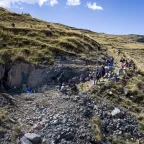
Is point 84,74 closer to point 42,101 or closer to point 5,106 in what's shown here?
point 42,101

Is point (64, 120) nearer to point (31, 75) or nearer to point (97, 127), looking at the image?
point (97, 127)

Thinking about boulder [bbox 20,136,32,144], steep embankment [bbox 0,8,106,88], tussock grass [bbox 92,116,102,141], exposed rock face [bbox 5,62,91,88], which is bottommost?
boulder [bbox 20,136,32,144]

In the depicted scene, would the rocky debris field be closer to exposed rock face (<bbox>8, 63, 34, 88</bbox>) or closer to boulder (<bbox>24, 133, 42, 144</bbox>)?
boulder (<bbox>24, 133, 42, 144</bbox>)

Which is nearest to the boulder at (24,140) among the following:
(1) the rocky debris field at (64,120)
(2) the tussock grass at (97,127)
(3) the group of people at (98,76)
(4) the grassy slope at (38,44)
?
(1) the rocky debris field at (64,120)

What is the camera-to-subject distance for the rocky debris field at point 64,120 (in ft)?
72.0

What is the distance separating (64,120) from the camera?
23.3 meters

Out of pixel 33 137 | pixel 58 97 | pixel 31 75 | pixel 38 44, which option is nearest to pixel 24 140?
pixel 33 137

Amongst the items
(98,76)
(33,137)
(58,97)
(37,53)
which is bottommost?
(33,137)

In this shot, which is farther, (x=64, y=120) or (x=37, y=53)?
(x=37, y=53)

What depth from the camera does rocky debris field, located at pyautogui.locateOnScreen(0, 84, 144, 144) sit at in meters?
22.0

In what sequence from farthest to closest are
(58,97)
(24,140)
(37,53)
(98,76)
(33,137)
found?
(37,53)
(98,76)
(58,97)
(33,137)
(24,140)

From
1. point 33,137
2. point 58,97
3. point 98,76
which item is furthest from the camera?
point 98,76

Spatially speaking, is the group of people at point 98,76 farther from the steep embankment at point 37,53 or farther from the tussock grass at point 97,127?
the tussock grass at point 97,127

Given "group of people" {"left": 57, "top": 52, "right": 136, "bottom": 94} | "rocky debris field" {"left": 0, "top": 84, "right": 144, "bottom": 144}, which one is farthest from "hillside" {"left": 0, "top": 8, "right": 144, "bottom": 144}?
"group of people" {"left": 57, "top": 52, "right": 136, "bottom": 94}
